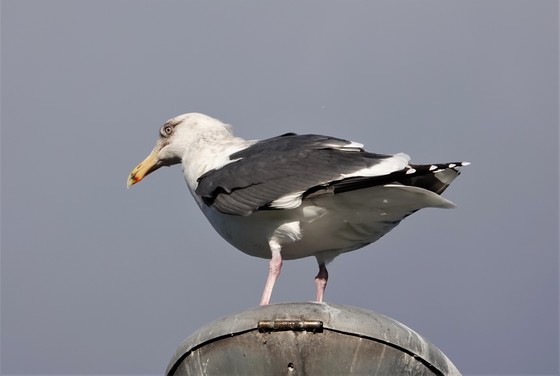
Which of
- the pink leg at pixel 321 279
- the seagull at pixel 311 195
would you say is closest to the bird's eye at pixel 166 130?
the seagull at pixel 311 195

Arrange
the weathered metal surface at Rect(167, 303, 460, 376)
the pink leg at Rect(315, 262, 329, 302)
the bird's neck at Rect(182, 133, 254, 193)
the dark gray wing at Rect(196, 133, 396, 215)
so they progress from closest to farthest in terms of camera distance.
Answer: the weathered metal surface at Rect(167, 303, 460, 376) < the dark gray wing at Rect(196, 133, 396, 215) < the pink leg at Rect(315, 262, 329, 302) < the bird's neck at Rect(182, 133, 254, 193)

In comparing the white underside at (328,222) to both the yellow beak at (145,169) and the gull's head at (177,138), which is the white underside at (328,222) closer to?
the gull's head at (177,138)

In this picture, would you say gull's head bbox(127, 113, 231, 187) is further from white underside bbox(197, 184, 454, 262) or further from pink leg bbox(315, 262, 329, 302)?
pink leg bbox(315, 262, 329, 302)

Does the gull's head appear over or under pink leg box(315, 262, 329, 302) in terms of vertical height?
over

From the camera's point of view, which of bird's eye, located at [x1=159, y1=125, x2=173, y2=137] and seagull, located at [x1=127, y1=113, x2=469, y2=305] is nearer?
seagull, located at [x1=127, y1=113, x2=469, y2=305]

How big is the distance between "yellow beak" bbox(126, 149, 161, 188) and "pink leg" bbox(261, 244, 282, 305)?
1972mm

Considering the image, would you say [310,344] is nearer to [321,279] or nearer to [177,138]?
[321,279]

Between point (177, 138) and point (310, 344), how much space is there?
14.4 feet

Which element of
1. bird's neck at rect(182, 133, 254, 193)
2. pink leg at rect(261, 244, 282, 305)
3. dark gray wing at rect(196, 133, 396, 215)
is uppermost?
bird's neck at rect(182, 133, 254, 193)

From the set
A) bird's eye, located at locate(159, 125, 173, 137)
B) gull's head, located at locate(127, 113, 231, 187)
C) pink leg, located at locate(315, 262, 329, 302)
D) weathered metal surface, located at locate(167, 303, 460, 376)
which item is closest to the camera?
weathered metal surface, located at locate(167, 303, 460, 376)

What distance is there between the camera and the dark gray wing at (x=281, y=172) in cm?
741

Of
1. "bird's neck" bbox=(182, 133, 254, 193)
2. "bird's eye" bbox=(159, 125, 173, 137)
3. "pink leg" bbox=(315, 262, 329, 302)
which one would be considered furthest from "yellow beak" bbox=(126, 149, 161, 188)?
"pink leg" bbox=(315, 262, 329, 302)

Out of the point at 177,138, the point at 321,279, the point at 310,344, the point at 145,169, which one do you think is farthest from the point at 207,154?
the point at 310,344

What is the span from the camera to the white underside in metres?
7.40
